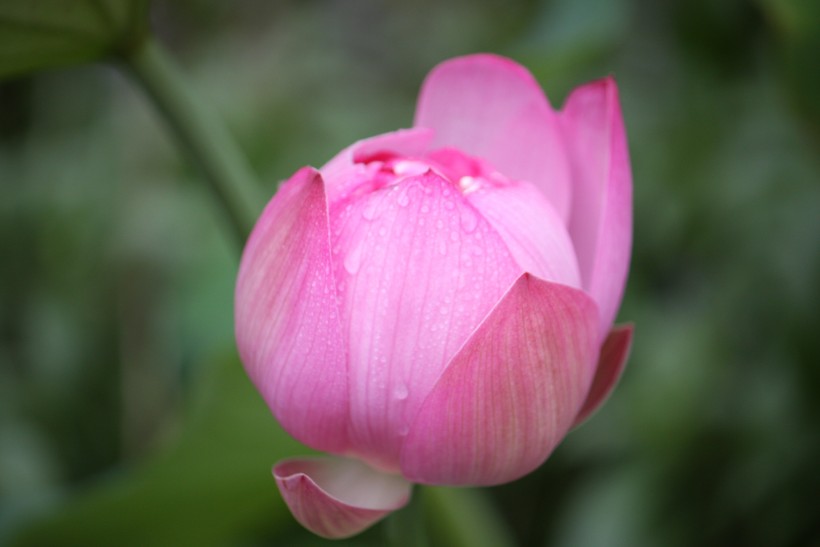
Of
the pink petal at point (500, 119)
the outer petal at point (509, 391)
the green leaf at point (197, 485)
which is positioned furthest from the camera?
the green leaf at point (197, 485)

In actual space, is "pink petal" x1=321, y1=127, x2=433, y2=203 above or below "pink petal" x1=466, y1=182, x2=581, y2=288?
above

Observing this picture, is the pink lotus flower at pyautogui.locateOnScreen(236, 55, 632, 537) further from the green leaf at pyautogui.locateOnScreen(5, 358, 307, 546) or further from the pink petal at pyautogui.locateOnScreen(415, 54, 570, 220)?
the green leaf at pyautogui.locateOnScreen(5, 358, 307, 546)

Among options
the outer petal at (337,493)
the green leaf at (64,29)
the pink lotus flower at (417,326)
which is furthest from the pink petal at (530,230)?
the green leaf at (64,29)

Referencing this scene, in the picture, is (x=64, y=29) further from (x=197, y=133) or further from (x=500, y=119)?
(x=500, y=119)

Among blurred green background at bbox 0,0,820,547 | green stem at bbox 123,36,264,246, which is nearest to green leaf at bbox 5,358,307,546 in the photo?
blurred green background at bbox 0,0,820,547

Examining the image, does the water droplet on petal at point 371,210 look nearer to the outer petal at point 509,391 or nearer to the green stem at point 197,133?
the outer petal at point 509,391

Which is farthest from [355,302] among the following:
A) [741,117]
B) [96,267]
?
[96,267]
